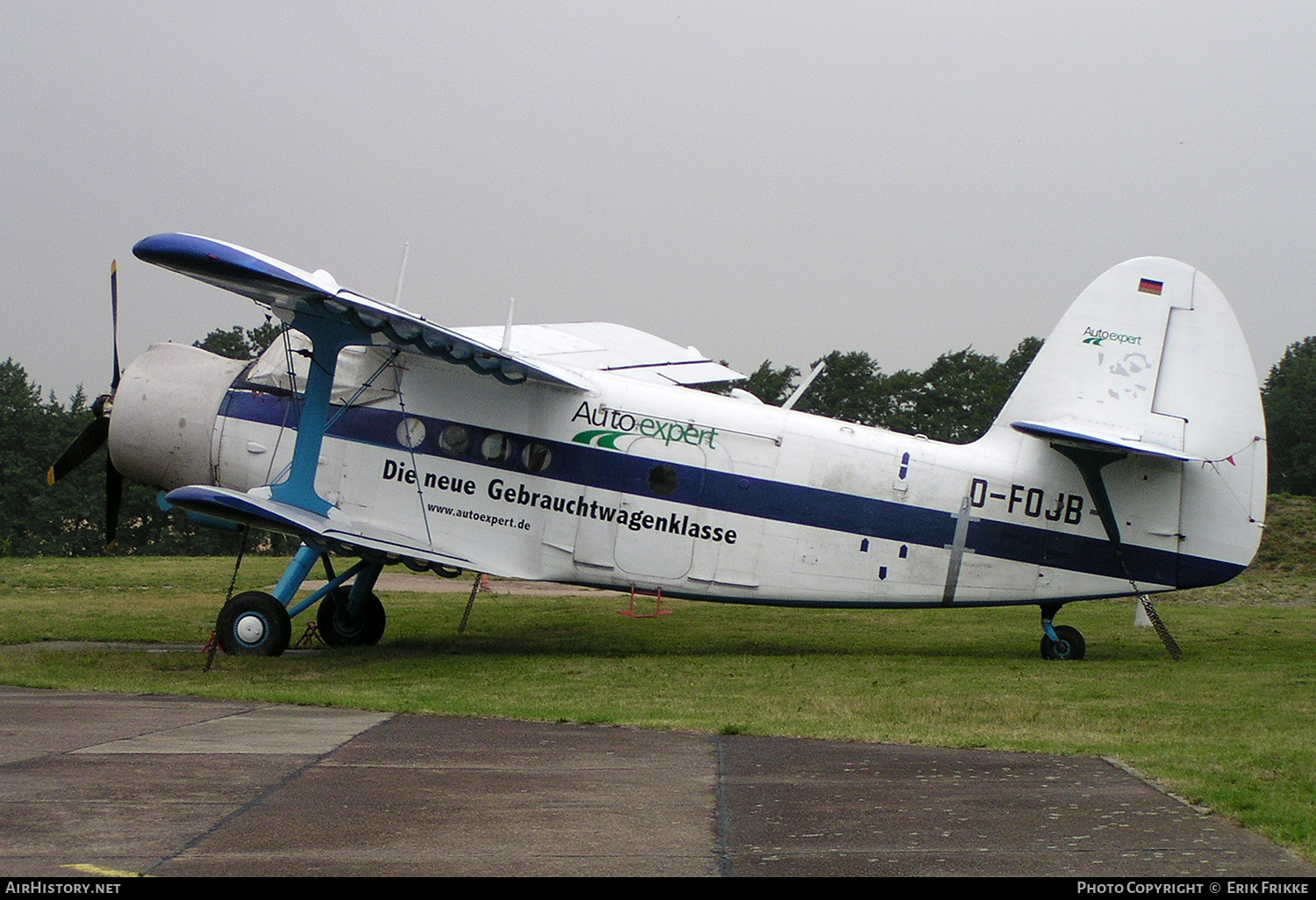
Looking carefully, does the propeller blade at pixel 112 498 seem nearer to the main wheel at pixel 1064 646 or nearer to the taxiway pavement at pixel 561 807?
the taxiway pavement at pixel 561 807

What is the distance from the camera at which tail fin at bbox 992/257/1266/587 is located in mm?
14703

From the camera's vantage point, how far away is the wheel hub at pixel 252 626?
14.2m

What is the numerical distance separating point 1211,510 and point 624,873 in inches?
466

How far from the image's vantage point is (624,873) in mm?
5289

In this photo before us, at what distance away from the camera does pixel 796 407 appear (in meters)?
65.2

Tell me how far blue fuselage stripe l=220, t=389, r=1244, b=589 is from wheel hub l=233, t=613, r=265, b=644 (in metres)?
2.58

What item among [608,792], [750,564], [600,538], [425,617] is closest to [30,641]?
[425,617]

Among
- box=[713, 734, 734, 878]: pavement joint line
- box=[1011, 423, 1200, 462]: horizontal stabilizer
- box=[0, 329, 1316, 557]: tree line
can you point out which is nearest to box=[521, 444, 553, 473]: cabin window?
box=[1011, 423, 1200, 462]: horizontal stabilizer

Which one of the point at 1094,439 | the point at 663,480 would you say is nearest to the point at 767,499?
the point at 663,480

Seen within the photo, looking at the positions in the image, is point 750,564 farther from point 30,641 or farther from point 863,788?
point 30,641

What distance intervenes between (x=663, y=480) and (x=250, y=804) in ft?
30.2

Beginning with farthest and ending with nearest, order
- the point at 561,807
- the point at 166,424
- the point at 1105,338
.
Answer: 1. the point at 166,424
2. the point at 1105,338
3. the point at 561,807

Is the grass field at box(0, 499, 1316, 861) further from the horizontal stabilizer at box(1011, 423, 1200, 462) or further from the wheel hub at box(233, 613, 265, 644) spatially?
the horizontal stabilizer at box(1011, 423, 1200, 462)

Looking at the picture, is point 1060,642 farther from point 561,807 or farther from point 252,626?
point 561,807
